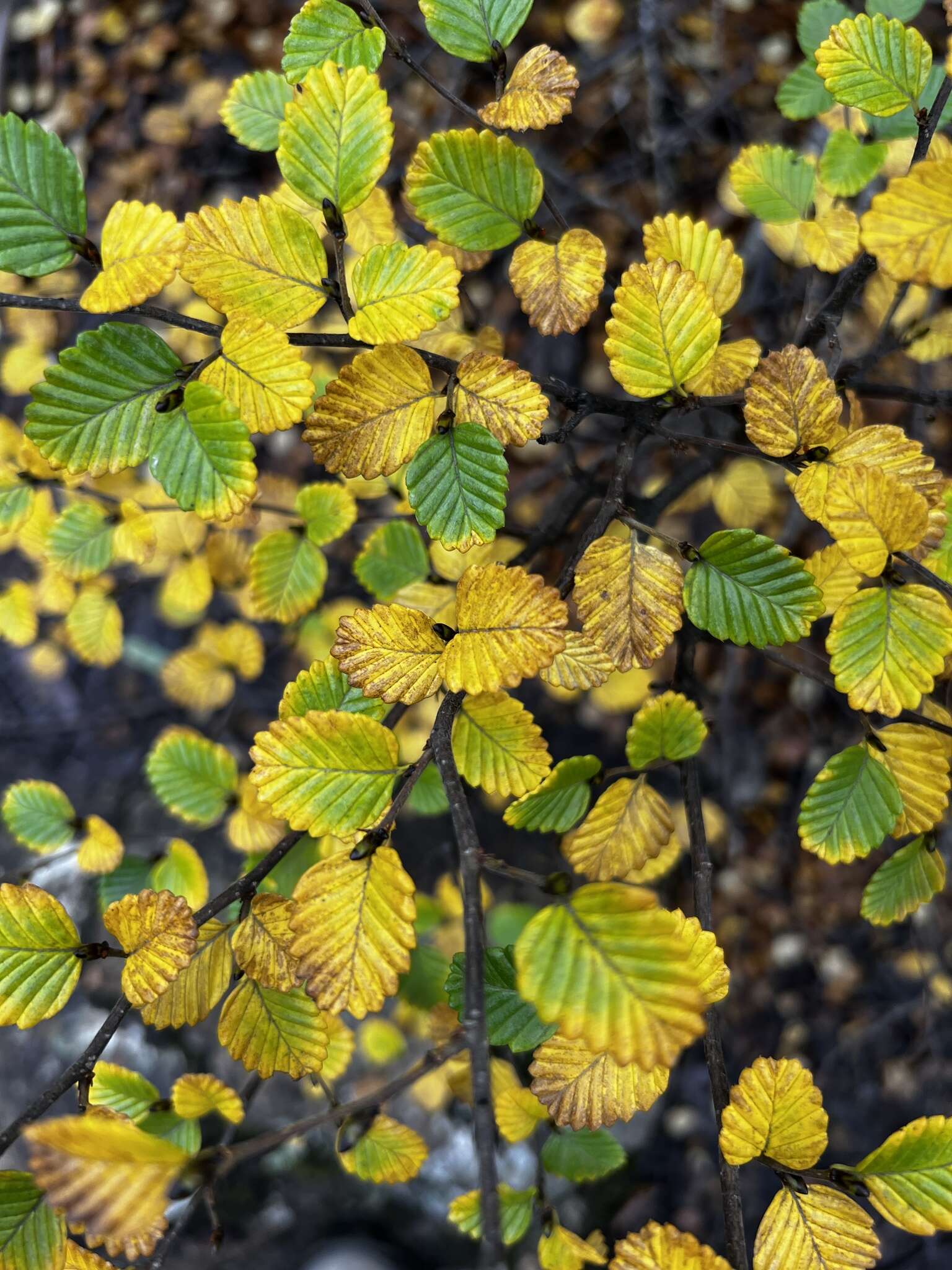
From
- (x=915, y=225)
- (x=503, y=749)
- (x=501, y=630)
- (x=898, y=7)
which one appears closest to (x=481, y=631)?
(x=501, y=630)

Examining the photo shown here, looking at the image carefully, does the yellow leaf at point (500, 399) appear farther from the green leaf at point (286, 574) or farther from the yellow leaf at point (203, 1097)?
the yellow leaf at point (203, 1097)

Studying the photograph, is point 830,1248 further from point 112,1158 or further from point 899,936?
Answer: point 899,936

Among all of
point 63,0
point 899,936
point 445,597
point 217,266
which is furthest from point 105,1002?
point 63,0

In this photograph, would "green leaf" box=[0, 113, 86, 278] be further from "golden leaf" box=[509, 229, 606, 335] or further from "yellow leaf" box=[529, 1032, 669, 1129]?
"yellow leaf" box=[529, 1032, 669, 1129]

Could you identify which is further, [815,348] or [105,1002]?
[105,1002]

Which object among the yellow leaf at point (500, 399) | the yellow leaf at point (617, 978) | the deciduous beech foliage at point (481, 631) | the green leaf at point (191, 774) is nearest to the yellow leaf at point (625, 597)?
the deciduous beech foliage at point (481, 631)

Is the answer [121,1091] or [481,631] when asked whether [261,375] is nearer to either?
[481,631]
